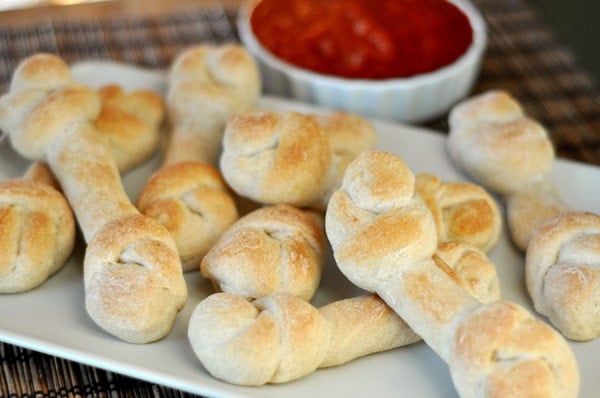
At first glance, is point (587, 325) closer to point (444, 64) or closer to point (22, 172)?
point (444, 64)

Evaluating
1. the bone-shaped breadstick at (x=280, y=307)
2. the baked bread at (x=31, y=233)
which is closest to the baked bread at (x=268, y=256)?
the bone-shaped breadstick at (x=280, y=307)

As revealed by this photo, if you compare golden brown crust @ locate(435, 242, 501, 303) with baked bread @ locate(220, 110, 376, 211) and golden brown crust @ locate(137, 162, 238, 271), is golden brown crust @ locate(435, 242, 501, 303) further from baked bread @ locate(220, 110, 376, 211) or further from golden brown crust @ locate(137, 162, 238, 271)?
golden brown crust @ locate(137, 162, 238, 271)

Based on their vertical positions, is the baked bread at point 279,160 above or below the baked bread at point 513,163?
above

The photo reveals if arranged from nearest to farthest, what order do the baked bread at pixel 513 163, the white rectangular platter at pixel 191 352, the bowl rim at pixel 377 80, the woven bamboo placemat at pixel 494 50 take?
the white rectangular platter at pixel 191 352
the baked bread at pixel 513 163
the bowl rim at pixel 377 80
the woven bamboo placemat at pixel 494 50

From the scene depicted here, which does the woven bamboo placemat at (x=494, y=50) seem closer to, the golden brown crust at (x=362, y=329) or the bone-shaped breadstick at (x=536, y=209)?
the bone-shaped breadstick at (x=536, y=209)

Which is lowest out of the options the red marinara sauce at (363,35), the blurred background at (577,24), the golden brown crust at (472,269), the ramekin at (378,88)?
the blurred background at (577,24)
